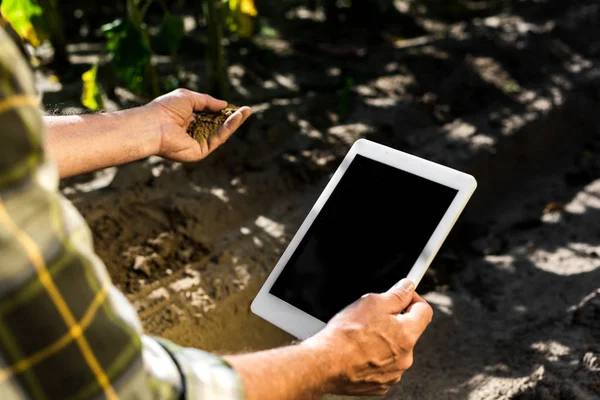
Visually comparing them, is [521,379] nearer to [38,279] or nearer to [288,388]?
[288,388]

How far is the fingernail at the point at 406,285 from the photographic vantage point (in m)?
1.33

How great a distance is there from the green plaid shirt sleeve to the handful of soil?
101 centimetres

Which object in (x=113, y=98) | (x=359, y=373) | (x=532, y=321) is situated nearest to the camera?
(x=359, y=373)

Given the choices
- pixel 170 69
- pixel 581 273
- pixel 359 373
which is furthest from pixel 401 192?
pixel 170 69

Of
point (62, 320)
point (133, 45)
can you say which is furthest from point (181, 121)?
point (133, 45)

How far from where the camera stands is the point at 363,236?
1546 millimetres

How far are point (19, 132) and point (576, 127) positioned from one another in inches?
150

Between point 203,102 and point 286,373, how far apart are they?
1.00m

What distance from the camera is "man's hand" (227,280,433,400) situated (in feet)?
3.41

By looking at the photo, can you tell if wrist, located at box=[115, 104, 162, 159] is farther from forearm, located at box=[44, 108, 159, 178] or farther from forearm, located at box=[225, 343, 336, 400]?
forearm, located at box=[225, 343, 336, 400]

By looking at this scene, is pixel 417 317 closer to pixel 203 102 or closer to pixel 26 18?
pixel 203 102

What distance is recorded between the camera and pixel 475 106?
3.69 meters

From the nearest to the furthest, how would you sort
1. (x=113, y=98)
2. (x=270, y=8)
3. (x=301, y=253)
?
(x=301, y=253), (x=113, y=98), (x=270, y=8)

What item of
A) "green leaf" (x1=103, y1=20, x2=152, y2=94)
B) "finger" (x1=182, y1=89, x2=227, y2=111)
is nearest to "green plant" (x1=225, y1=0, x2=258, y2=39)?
"green leaf" (x1=103, y1=20, x2=152, y2=94)
